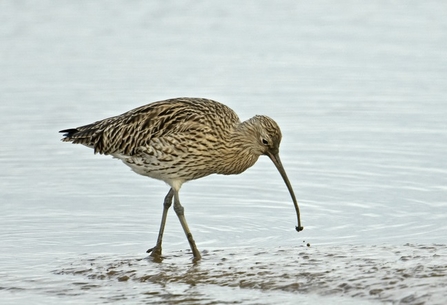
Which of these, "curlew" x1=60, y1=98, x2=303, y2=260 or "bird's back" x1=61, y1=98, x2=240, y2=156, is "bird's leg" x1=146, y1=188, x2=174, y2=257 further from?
"bird's back" x1=61, y1=98, x2=240, y2=156

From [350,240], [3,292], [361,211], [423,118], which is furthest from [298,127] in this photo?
[3,292]

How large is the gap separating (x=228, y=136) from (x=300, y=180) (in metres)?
2.11

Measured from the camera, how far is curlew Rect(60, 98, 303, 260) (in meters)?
10.6

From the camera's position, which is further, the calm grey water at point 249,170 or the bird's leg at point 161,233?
the bird's leg at point 161,233

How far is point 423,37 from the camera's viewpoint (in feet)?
61.1

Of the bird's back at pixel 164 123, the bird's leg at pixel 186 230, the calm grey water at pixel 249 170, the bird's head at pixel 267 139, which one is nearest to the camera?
the calm grey water at pixel 249 170

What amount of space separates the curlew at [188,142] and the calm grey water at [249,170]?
0.69m

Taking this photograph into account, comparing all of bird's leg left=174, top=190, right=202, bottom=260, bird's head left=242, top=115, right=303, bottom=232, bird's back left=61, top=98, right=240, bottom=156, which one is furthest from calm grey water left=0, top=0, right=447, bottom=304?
bird's back left=61, top=98, right=240, bottom=156

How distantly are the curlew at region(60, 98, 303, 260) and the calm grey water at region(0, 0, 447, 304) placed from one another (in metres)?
0.69

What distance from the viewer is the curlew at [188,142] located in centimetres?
1059

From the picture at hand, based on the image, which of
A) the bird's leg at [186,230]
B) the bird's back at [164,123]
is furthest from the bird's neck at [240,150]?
the bird's leg at [186,230]

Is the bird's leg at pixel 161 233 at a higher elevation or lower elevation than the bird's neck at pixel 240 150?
lower

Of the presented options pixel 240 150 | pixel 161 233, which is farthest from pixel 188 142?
pixel 161 233

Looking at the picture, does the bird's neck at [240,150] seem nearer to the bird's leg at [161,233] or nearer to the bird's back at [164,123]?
the bird's back at [164,123]
